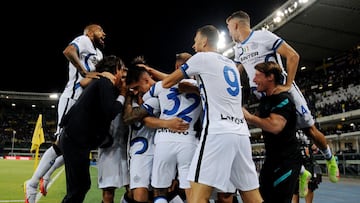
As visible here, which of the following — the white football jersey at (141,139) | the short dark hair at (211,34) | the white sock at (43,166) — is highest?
the short dark hair at (211,34)

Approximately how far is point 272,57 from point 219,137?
70.0 inches

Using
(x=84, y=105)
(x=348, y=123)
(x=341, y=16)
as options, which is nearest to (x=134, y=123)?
(x=84, y=105)

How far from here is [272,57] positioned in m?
4.47

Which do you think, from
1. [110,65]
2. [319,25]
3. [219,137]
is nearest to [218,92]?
[219,137]

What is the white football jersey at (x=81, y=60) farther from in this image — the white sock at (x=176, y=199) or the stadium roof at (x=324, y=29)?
the stadium roof at (x=324, y=29)

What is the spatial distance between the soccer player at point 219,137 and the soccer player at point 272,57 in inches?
34.1

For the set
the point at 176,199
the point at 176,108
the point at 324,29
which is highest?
the point at 324,29

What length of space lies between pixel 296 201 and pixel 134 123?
3546 mm

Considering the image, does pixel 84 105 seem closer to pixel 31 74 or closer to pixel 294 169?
pixel 294 169

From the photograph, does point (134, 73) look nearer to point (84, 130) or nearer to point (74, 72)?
point (84, 130)

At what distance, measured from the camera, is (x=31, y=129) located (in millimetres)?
58156

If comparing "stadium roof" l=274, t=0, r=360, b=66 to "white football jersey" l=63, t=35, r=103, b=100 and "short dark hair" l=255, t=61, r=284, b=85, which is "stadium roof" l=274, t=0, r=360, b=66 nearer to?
"white football jersey" l=63, t=35, r=103, b=100

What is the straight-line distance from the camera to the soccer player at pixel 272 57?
4.15m

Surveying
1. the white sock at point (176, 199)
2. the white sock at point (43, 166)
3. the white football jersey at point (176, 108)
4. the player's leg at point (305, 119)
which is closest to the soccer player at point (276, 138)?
the player's leg at point (305, 119)
